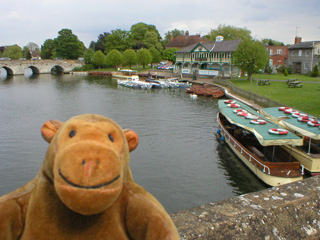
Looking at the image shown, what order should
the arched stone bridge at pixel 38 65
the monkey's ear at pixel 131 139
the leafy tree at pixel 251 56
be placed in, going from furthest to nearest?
1. the arched stone bridge at pixel 38 65
2. the leafy tree at pixel 251 56
3. the monkey's ear at pixel 131 139

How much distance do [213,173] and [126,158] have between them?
1524cm

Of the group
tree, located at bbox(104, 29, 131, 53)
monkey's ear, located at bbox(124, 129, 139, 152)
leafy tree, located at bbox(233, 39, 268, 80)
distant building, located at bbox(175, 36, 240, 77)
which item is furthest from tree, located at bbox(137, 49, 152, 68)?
monkey's ear, located at bbox(124, 129, 139, 152)

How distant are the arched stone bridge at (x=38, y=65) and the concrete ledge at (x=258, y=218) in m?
87.5

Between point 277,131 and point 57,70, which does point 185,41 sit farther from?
point 277,131

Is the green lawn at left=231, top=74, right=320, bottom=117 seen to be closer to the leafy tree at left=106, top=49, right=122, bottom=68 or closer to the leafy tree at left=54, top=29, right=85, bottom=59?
the leafy tree at left=106, top=49, right=122, bottom=68

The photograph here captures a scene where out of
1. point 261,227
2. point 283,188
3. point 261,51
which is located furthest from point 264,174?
point 261,51

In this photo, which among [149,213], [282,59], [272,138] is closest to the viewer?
[149,213]

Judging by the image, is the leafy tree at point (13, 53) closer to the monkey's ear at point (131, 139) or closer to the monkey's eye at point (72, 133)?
the monkey's ear at point (131, 139)

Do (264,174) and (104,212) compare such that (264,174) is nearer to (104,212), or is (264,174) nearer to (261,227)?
(261,227)

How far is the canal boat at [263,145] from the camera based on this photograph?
14.7 metres

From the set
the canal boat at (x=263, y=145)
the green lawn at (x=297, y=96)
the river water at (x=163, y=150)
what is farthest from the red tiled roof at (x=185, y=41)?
the canal boat at (x=263, y=145)

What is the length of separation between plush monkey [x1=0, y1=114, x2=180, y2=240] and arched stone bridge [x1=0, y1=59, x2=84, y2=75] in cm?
8820

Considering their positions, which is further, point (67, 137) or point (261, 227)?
point (261, 227)

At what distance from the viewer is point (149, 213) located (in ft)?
8.50
